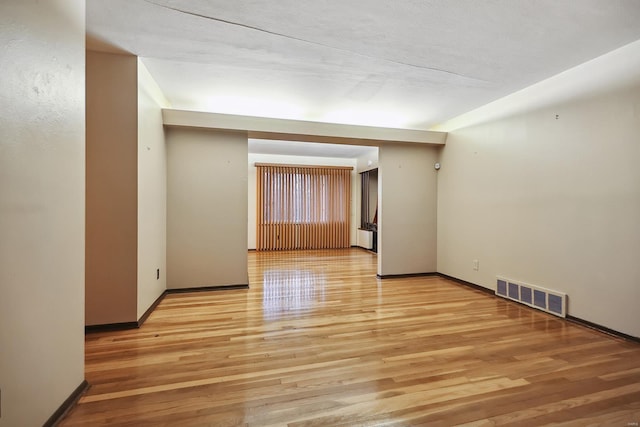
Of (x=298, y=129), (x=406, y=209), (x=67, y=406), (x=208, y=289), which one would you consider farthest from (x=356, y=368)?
(x=406, y=209)

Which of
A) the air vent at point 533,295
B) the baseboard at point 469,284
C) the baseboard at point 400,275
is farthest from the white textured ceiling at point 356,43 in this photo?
the baseboard at point 400,275

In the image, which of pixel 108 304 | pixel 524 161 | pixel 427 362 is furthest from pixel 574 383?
pixel 108 304

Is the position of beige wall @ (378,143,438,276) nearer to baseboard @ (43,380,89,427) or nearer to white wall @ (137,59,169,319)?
white wall @ (137,59,169,319)

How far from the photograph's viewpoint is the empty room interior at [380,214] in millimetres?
1494

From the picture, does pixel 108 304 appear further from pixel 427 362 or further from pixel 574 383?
pixel 574 383

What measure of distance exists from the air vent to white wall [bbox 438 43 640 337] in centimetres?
8

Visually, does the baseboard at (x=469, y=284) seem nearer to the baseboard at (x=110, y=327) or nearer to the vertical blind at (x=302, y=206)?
the vertical blind at (x=302, y=206)

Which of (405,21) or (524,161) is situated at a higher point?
(405,21)

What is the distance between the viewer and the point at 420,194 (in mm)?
4918


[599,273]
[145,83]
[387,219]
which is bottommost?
[599,273]

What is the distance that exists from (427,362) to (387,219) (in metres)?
2.86

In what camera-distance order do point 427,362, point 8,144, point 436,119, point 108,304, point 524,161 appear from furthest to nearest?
point 436,119 → point 524,161 → point 108,304 → point 427,362 → point 8,144

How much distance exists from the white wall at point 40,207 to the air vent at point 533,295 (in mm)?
4219

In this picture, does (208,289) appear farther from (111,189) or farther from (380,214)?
(380,214)
